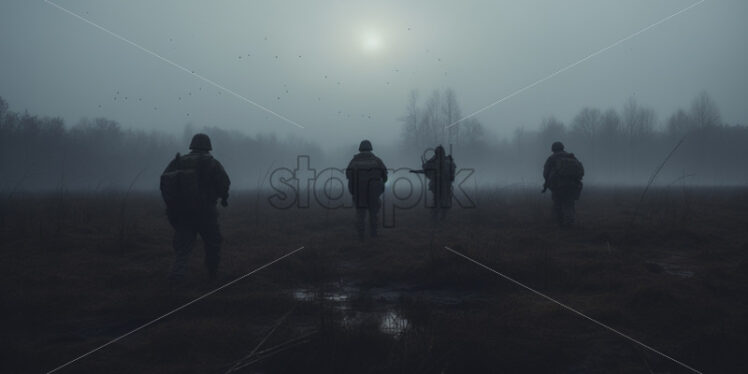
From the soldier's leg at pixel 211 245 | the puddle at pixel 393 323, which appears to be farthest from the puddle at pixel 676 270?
the soldier's leg at pixel 211 245

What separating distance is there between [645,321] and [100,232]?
1031 centimetres

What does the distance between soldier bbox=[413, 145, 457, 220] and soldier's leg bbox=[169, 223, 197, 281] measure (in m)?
7.58

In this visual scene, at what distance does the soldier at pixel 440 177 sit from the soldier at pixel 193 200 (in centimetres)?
733

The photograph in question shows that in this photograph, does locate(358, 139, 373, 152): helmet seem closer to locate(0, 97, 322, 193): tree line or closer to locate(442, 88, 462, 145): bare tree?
locate(0, 97, 322, 193): tree line

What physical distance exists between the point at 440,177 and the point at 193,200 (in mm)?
7986

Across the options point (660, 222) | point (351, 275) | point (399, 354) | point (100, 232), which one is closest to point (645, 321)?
point (399, 354)

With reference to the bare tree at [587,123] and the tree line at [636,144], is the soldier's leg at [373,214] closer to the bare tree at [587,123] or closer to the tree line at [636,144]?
the tree line at [636,144]

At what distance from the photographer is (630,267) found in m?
6.03

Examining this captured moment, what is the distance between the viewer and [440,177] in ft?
40.6

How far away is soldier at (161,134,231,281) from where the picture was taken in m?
5.61

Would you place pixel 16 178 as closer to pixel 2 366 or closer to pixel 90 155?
pixel 90 155

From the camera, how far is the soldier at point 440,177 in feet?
40.4

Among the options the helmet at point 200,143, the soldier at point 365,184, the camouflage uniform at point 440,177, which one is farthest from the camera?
the camouflage uniform at point 440,177

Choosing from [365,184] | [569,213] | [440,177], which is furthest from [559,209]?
[365,184]
